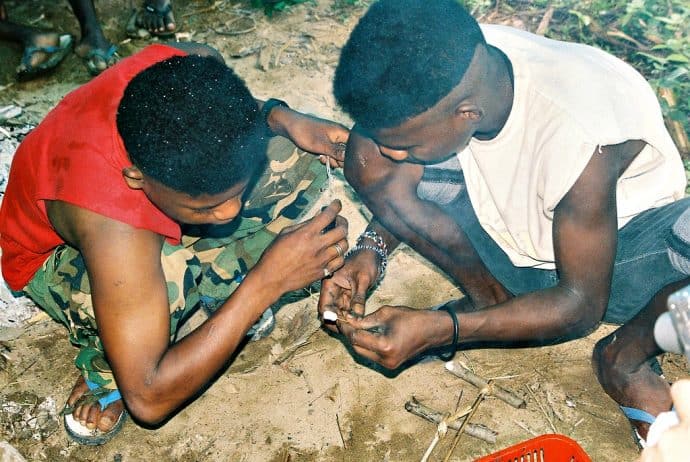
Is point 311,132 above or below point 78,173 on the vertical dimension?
below

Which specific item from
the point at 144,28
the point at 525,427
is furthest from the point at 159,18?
the point at 525,427

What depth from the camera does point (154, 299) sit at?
7.56 feet

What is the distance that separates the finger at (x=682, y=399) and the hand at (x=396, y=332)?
1.29 m

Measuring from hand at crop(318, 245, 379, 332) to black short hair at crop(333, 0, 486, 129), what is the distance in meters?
0.82

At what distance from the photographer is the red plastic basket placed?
2.27 meters

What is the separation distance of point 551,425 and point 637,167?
1.18 metres

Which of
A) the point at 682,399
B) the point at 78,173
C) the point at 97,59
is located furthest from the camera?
the point at 97,59

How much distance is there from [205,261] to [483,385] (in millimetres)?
1401

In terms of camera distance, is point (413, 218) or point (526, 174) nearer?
point (526, 174)

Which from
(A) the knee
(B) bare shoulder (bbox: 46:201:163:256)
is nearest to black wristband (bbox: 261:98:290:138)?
(B) bare shoulder (bbox: 46:201:163:256)

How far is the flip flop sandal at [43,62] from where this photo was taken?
5062 millimetres

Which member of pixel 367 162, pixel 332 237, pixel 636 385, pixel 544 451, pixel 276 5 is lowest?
pixel 276 5

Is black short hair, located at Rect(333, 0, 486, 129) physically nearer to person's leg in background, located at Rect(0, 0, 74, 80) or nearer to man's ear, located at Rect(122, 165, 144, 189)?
Answer: man's ear, located at Rect(122, 165, 144, 189)

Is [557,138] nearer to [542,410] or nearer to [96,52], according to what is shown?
[542,410]
